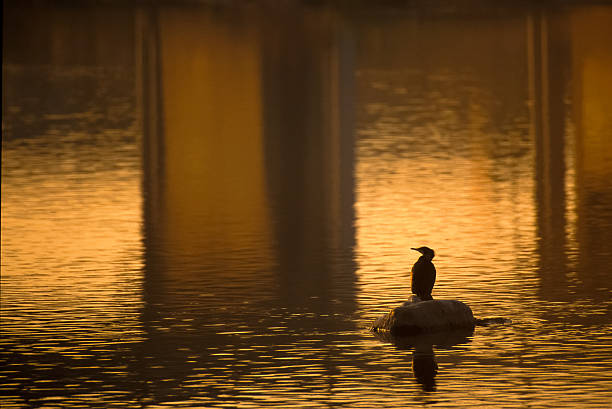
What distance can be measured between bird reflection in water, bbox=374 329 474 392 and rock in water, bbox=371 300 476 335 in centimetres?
8

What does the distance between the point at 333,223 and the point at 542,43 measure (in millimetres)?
52927

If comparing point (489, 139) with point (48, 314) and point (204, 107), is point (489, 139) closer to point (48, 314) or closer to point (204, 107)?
point (204, 107)

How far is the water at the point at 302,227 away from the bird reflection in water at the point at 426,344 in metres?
0.05

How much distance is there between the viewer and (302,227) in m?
36.3

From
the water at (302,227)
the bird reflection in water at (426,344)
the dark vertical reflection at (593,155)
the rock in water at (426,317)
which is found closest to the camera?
the bird reflection in water at (426,344)

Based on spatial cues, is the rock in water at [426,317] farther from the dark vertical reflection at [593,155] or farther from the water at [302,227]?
the dark vertical reflection at [593,155]

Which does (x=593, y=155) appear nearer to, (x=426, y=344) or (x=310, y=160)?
(x=310, y=160)

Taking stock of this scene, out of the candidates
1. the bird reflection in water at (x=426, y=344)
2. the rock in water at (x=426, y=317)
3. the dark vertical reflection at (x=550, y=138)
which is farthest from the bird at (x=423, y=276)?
the dark vertical reflection at (x=550, y=138)

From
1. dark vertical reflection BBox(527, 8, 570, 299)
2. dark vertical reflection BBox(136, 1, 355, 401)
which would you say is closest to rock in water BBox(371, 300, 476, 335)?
dark vertical reflection BBox(136, 1, 355, 401)

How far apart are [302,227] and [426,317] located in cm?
1213

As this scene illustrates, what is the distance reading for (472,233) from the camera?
113ft

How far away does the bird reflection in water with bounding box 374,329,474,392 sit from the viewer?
885 inches

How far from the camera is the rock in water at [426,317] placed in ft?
79.8

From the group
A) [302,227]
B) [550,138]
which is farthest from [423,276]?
[550,138]
